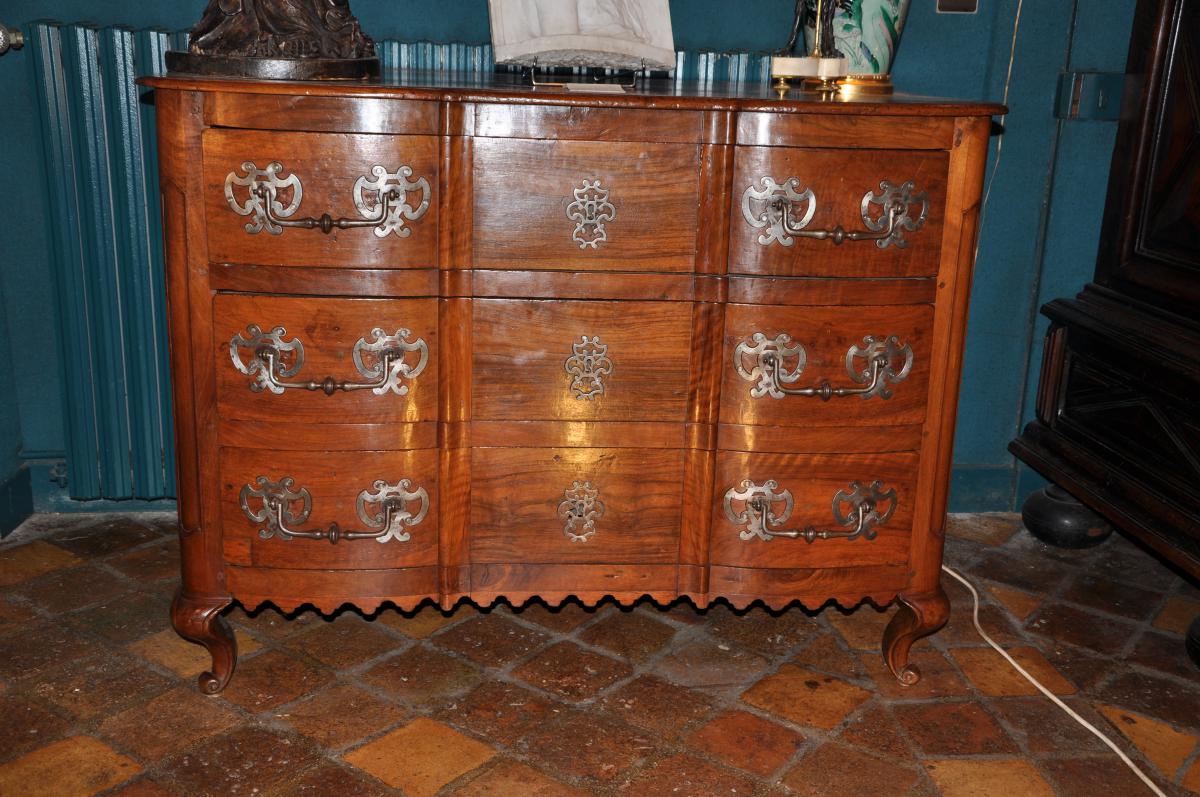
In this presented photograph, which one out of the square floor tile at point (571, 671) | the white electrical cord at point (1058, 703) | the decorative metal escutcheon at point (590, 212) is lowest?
the square floor tile at point (571, 671)

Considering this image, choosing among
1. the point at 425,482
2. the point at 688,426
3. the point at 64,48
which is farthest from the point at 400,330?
the point at 64,48

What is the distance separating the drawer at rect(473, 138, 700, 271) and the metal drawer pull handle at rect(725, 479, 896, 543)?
1.65ft

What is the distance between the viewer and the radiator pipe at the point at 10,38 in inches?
109

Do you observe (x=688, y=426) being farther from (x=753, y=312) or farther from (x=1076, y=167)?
(x=1076, y=167)

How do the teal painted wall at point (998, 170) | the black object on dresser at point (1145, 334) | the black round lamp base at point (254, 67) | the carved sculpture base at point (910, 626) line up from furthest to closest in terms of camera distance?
the teal painted wall at point (998, 170) < the black object on dresser at point (1145, 334) < the carved sculpture base at point (910, 626) < the black round lamp base at point (254, 67)

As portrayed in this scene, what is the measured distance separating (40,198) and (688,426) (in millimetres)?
1885

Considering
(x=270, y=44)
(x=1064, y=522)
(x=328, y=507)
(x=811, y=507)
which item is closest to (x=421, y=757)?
(x=328, y=507)

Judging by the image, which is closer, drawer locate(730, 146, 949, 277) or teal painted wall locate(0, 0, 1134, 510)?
drawer locate(730, 146, 949, 277)

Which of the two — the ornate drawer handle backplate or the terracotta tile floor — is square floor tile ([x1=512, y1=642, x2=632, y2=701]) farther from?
the ornate drawer handle backplate

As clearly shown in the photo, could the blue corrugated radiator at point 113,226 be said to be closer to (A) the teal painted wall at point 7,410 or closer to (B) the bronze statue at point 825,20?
(A) the teal painted wall at point 7,410

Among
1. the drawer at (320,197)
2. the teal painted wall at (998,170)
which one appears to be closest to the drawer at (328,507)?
the drawer at (320,197)

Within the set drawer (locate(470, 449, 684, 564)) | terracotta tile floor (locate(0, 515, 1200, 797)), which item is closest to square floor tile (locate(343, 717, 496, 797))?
terracotta tile floor (locate(0, 515, 1200, 797))

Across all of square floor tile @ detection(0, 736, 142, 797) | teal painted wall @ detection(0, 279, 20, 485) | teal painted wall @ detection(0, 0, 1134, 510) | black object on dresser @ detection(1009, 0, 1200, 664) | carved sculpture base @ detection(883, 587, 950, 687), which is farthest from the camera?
teal painted wall @ detection(0, 279, 20, 485)

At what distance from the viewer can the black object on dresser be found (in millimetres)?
2543
